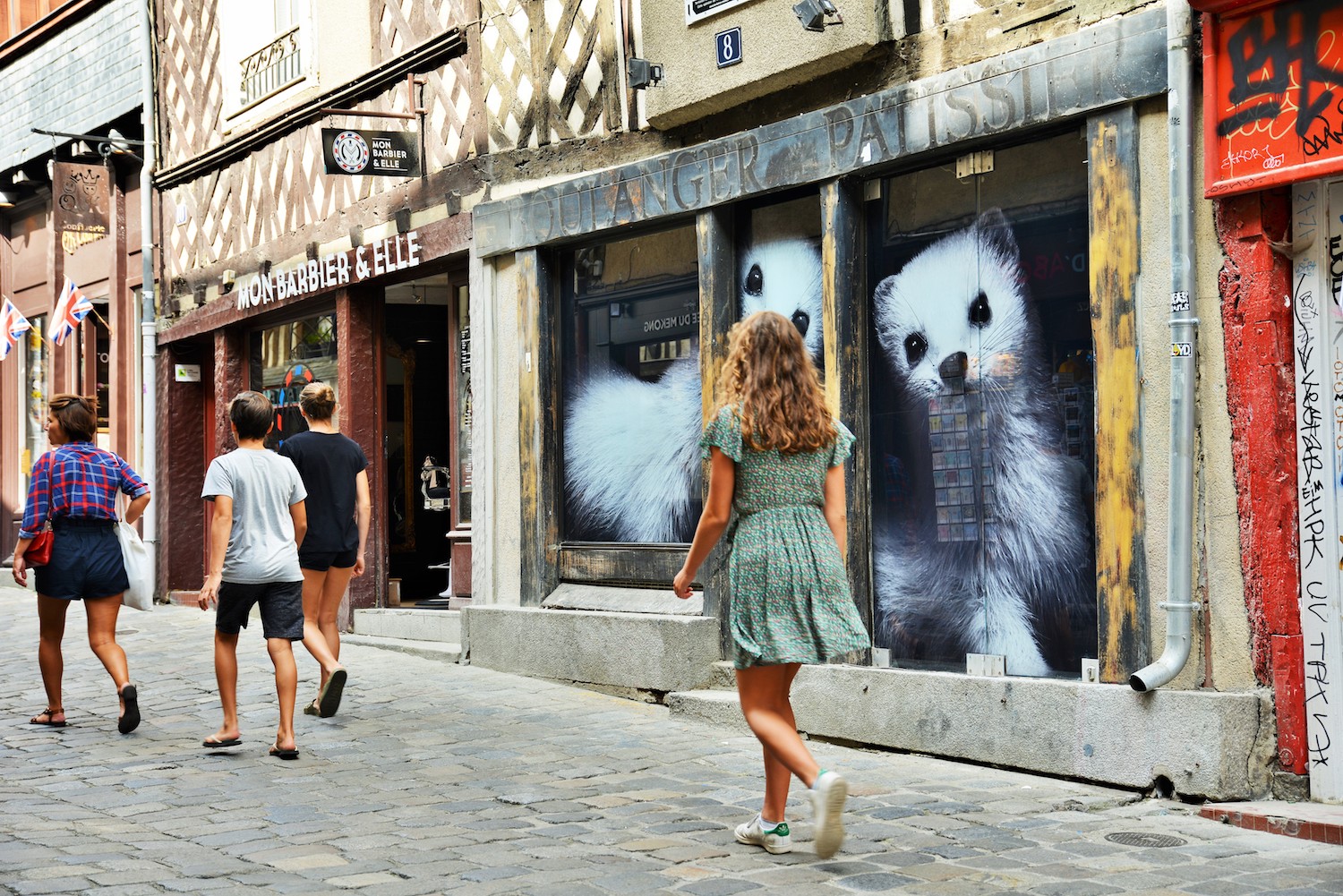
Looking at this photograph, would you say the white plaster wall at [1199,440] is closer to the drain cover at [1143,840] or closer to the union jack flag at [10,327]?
the drain cover at [1143,840]

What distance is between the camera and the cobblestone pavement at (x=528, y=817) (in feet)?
16.4

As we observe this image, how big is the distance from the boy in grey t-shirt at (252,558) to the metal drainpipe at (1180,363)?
3.99 m

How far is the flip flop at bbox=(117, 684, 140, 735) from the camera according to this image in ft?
27.0

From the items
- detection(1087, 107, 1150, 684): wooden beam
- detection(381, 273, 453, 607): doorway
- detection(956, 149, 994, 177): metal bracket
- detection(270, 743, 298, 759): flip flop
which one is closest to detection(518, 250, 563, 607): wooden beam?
detection(381, 273, 453, 607): doorway

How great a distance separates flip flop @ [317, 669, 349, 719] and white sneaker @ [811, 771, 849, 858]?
4036 mm

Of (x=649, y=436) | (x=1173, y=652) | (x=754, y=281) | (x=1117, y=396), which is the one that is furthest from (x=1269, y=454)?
(x=649, y=436)

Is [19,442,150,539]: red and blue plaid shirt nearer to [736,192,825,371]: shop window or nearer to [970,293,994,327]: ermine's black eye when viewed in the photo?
[736,192,825,371]: shop window

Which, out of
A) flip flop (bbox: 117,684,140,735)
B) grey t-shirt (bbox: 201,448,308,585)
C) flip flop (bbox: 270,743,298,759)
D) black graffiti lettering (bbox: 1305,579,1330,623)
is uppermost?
grey t-shirt (bbox: 201,448,308,585)

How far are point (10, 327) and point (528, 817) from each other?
1623 cm

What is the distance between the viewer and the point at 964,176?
7625mm

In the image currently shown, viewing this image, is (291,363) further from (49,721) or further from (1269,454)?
(1269,454)

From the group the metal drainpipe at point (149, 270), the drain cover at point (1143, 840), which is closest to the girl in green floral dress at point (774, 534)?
the drain cover at point (1143, 840)

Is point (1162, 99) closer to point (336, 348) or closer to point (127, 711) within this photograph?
point (127, 711)

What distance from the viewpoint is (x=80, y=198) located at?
17297 mm
